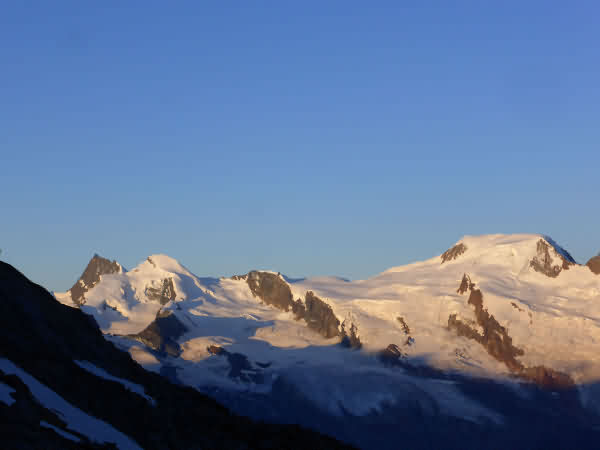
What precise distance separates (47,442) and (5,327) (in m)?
32.8

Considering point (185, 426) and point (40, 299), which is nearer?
point (185, 426)

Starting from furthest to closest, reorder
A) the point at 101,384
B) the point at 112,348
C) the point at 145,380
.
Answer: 1. the point at 112,348
2. the point at 145,380
3. the point at 101,384

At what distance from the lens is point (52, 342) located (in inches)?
3907

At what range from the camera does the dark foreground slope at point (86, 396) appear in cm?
6769

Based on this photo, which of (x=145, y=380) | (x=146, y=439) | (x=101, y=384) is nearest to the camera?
(x=146, y=439)

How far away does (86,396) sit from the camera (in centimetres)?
8325

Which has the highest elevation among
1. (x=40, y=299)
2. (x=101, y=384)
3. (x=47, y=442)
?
(x=40, y=299)

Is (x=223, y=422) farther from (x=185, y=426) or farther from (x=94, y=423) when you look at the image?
(x=94, y=423)

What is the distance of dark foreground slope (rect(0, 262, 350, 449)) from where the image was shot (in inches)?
2665

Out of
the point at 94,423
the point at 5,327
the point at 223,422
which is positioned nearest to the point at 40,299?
the point at 5,327

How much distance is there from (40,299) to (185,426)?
3036 centimetres

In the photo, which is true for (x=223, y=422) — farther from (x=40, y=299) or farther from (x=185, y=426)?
(x=40, y=299)

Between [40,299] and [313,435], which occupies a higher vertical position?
[40,299]

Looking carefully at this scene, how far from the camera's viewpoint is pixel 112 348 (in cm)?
11850
